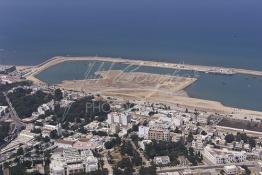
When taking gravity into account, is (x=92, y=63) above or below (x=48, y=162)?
above

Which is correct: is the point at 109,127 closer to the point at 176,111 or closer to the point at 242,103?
the point at 176,111

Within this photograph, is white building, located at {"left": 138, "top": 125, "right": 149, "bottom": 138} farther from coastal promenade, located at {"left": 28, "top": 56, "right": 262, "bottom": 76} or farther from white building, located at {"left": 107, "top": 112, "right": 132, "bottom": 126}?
coastal promenade, located at {"left": 28, "top": 56, "right": 262, "bottom": 76}

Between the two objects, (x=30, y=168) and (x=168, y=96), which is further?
(x=168, y=96)

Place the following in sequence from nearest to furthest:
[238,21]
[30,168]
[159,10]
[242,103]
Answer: [30,168] < [242,103] < [238,21] < [159,10]

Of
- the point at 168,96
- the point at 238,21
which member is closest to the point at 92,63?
the point at 168,96

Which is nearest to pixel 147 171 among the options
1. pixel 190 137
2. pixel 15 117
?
pixel 190 137

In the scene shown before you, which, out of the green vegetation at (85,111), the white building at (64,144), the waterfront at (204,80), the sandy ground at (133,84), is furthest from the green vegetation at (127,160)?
the waterfront at (204,80)

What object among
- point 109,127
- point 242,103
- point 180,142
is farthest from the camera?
point 242,103

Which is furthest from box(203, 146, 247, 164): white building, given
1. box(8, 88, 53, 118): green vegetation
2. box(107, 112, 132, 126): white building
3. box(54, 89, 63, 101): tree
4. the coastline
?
box(54, 89, 63, 101): tree

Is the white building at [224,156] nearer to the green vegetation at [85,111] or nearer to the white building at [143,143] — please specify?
the white building at [143,143]
